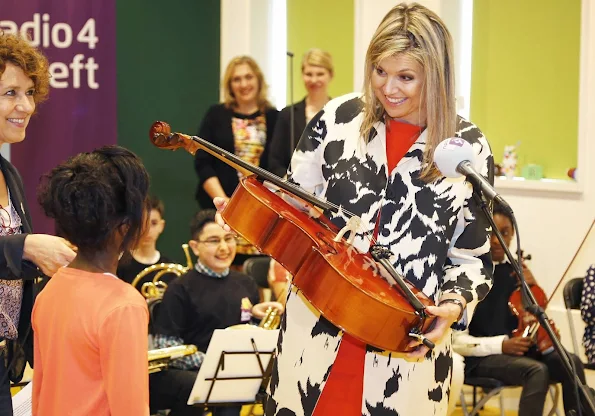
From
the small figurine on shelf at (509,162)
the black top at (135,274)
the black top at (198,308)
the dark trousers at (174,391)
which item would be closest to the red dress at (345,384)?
the dark trousers at (174,391)

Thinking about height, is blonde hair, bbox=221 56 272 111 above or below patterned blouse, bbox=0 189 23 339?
above

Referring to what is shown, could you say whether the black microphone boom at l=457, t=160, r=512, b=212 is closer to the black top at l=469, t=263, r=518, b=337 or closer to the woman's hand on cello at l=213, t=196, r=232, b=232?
the woman's hand on cello at l=213, t=196, r=232, b=232

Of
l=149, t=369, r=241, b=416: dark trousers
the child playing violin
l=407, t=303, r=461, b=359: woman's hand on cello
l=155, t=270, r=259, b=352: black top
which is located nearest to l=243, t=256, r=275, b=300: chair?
l=155, t=270, r=259, b=352: black top

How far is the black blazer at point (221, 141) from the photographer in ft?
18.2

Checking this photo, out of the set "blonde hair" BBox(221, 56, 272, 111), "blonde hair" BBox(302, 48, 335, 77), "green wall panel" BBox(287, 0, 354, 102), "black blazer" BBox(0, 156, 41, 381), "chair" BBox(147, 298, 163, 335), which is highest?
"green wall panel" BBox(287, 0, 354, 102)

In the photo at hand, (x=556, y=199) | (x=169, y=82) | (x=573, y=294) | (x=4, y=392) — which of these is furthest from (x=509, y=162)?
(x=4, y=392)

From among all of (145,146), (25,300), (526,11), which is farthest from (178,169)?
(25,300)

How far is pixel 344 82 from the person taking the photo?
6.84m

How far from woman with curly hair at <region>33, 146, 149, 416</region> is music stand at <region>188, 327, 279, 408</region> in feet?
5.46

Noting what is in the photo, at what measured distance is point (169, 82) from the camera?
21.1ft

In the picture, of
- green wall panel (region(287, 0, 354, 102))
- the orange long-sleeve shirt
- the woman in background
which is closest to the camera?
the orange long-sleeve shirt

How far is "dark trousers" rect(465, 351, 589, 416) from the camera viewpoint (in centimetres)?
448

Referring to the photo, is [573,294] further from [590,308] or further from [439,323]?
[439,323]

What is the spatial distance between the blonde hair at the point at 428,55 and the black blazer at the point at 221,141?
325 cm
